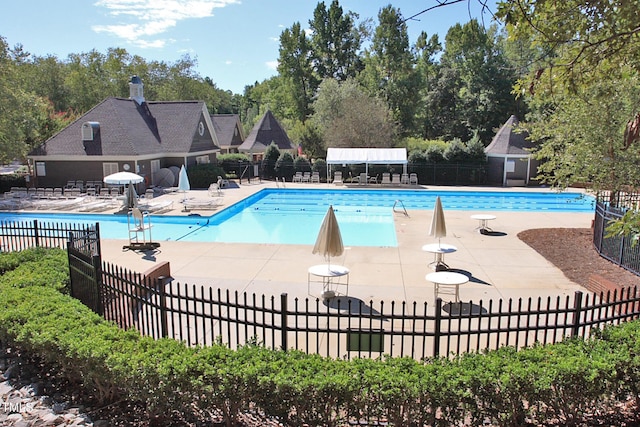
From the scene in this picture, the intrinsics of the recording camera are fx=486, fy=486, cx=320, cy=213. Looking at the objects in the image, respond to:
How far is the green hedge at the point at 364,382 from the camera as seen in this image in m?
4.73

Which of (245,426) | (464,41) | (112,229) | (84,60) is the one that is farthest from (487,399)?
(84,60)

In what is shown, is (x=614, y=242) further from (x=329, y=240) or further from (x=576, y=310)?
(x=329, y=240)

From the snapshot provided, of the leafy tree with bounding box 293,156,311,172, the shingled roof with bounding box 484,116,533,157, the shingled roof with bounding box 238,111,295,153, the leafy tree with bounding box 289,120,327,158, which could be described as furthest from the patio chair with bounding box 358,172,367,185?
the shingled roof with bounding box 238,111,295,153

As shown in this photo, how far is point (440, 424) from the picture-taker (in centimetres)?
472

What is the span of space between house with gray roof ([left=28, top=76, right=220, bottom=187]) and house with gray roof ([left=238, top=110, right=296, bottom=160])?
25.5ft

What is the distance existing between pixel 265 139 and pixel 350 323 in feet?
123

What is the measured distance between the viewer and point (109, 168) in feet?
92.6

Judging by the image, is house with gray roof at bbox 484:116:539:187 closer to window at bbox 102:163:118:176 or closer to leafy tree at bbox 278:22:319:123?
window at bbox 102:163:118:176

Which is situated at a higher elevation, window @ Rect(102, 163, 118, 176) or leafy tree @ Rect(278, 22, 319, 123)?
leafy tree @ Rect(278, 22, 319, 123)

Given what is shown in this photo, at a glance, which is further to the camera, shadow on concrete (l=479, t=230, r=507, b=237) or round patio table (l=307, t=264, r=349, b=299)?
shadow on concrete (l=479, t=230, r=507, b=237)

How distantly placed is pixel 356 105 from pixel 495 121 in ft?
55.1

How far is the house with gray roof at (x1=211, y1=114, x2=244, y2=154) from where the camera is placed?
43.8 metres

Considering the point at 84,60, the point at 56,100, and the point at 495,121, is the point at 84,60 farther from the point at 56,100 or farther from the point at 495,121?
the point at 495,121

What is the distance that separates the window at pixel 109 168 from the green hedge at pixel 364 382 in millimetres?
24418
